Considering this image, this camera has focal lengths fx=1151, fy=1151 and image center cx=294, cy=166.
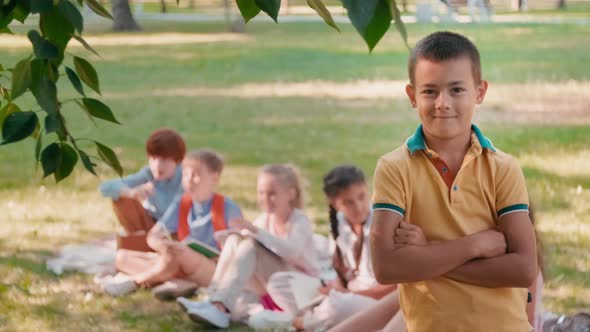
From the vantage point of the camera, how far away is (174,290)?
5.96 metres

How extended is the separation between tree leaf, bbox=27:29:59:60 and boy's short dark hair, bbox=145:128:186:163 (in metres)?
4.25

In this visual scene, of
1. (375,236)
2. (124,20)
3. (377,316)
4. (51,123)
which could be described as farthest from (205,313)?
(124,20)

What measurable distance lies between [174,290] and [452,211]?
3.34 metres

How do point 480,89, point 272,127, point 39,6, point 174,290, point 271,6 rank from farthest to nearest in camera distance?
point 272,127 < point 174,290 < point 480,89 < point 39,6 < point 271,6

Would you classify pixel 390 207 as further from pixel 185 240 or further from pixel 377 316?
pixel 185 240

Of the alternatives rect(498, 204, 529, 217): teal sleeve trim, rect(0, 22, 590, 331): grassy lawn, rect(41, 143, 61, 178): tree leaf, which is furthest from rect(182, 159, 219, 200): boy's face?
rect(41, 143, 61, 178): tree leaf

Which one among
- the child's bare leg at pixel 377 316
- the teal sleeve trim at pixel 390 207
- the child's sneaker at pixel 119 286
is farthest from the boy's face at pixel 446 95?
the child's sneaker at pixel 119 286

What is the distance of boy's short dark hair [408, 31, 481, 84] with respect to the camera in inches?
111

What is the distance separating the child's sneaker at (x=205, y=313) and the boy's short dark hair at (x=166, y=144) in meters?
1.21

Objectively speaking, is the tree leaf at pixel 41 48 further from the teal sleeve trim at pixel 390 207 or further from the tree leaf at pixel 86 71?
the teal sleeve trim at pixel 390 207

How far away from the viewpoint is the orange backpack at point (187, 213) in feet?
20.1

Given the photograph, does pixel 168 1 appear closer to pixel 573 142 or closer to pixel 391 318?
pixel 573 142

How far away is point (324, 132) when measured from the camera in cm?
1243

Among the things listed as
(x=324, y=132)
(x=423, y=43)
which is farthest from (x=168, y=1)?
(x=423, y=43)
